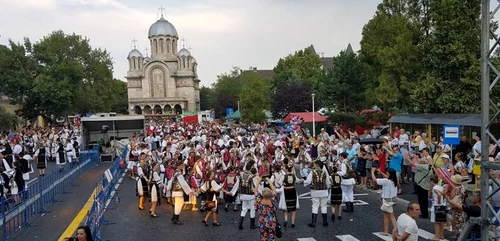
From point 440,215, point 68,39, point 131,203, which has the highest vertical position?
point 68,39

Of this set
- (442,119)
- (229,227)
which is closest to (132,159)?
(229,227)

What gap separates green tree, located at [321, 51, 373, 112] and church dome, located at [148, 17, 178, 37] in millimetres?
78793

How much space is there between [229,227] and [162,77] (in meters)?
92.1

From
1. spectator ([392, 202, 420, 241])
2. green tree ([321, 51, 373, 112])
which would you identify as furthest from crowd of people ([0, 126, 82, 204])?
green tree ([321, 51, 373, 112])

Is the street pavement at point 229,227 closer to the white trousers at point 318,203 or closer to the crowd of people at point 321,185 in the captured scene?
the crowd of people at point 321,185

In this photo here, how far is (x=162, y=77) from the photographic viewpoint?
98812 mm

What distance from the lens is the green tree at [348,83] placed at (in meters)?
34.4

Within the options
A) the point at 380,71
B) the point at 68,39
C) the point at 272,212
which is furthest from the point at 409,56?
the point at 68,39

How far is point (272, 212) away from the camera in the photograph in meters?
8.00

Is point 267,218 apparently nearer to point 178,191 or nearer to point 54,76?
point 178,191

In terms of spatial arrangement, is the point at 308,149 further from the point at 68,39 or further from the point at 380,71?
the point at 68,39

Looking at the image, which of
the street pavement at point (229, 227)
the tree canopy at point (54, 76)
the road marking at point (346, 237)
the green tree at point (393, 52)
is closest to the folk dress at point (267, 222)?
the street pavement at point (229, 227)

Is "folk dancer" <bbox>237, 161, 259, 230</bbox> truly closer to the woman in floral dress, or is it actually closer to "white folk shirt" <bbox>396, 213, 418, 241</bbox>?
the woman in floral dress

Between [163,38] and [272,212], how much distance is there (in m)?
103
